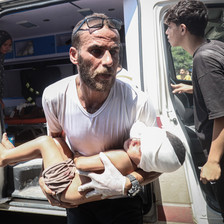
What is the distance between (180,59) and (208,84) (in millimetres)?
518

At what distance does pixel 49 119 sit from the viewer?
1579 millimetres

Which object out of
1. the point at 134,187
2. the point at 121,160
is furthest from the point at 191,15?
the point at 134,187

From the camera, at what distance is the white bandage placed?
1.22m

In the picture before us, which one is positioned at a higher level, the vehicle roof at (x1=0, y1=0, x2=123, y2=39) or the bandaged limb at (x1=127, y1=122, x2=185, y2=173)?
the vehicle roof at (x1=0, y1=0, x2=123, y2=39)

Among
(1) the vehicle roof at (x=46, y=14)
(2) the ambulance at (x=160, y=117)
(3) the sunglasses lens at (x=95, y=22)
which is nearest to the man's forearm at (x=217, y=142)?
(2) the ambulance at (x=160, y=117)

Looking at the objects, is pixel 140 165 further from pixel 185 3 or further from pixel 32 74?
pixel 32 74

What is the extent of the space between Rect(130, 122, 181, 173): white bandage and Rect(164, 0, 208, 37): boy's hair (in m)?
0.96

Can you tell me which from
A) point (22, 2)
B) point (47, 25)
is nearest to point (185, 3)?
point (22, 2)

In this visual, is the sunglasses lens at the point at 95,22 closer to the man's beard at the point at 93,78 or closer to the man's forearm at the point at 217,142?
the man's beard at the point at 93,78

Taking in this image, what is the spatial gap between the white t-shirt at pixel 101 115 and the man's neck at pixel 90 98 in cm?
4

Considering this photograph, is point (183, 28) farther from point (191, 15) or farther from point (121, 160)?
point (121, 160)

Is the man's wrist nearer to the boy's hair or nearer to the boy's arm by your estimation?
the boy's arm

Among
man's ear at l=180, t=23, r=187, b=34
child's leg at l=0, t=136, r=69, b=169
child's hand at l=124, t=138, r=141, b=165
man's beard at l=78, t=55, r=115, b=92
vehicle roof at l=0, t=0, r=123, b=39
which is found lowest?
child's leg at l=0, t=136, r=69, b=169

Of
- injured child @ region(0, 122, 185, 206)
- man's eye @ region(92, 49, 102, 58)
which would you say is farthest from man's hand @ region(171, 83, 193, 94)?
man's eye @ region(92, 49, 102, 58)
